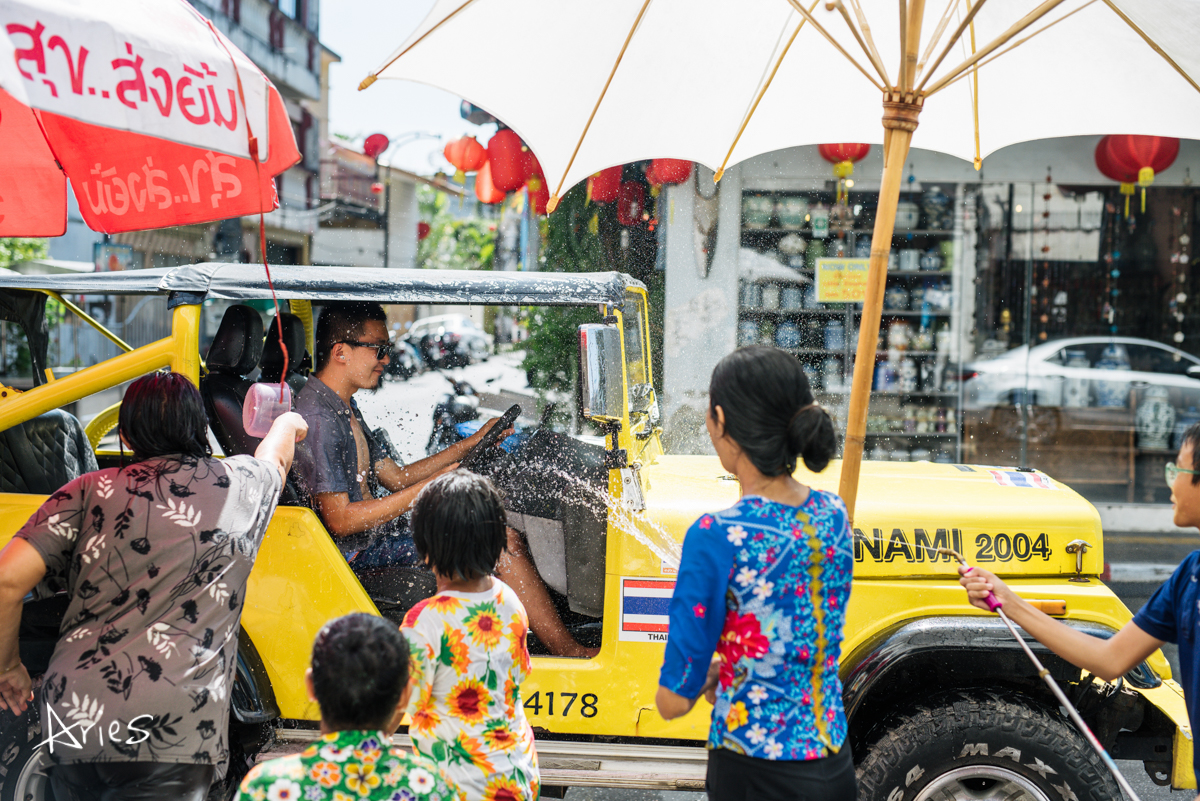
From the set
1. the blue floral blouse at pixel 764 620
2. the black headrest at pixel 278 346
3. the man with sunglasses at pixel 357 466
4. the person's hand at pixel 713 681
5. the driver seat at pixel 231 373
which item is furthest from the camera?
the black headrest at pixel 278 346

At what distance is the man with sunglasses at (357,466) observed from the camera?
3.03 m

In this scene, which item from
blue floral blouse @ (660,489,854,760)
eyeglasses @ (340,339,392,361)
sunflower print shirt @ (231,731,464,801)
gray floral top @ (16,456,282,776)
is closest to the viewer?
sunflower print shirt @ (231,731,464,801)

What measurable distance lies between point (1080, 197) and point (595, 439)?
7.95 meters

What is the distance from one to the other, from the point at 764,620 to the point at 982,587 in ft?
2.46

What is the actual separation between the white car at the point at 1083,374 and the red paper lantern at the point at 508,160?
5.04 m

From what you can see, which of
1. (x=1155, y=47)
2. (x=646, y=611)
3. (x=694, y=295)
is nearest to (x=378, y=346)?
(x=646, y=611)

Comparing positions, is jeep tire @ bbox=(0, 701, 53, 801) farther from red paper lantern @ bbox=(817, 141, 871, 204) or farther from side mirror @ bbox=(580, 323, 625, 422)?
red paper lantern @ bbox=(817, 141, 871, 204)

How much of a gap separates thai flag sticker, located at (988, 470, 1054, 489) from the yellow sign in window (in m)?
5.42

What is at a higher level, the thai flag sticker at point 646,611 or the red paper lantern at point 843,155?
the red paper lantern at point 843,155

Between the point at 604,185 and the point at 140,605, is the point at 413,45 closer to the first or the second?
the point at 140,605

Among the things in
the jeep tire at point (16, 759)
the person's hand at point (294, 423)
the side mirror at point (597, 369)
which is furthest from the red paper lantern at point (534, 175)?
the jeep tire at point (16, 759)

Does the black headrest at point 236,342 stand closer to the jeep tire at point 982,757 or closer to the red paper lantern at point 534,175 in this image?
the jeep tire at point 982,757

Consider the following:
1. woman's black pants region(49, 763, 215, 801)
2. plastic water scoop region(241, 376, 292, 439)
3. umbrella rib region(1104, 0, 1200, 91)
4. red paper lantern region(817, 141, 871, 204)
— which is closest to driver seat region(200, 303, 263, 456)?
plastic water scoop region(241, 376, 292, 439)

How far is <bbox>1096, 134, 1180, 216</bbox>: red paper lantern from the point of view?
8211 millimetres
